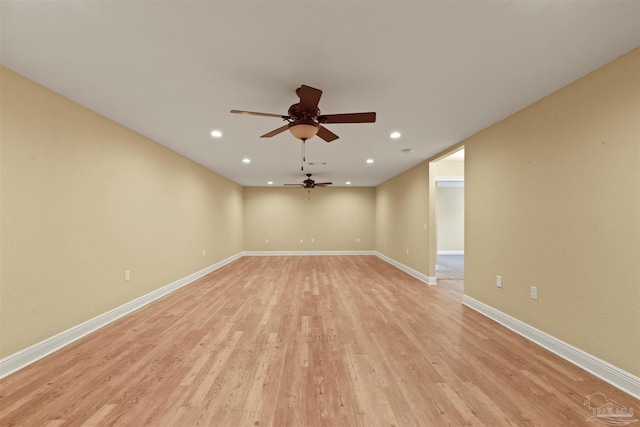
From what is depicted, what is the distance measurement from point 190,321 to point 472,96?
161 inches

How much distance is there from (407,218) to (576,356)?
162 inches

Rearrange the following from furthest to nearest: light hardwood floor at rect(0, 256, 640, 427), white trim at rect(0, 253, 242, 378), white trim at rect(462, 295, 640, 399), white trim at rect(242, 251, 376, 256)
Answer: white trim at rect(242, 251, 376, 256) < white trim at rect(0, 253, 242, 378) < white trim at rect(462, 295, 640, 399) < light hardwood floor at rect(0, 256, 640, 427)

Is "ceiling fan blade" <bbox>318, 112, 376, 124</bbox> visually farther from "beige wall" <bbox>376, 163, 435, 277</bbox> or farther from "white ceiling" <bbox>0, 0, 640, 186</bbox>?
"beige wall" <bbox>376, 163, 435, 277</bbox>

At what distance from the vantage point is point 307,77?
2105 mm

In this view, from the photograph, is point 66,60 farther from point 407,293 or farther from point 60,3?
point 407,293

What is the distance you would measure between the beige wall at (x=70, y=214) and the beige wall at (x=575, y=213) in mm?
4859

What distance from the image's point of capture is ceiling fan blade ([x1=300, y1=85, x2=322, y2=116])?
181 centimetres

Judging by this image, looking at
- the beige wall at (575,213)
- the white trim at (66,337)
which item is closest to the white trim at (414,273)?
the beige wall at (575,213)

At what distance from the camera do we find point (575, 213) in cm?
221

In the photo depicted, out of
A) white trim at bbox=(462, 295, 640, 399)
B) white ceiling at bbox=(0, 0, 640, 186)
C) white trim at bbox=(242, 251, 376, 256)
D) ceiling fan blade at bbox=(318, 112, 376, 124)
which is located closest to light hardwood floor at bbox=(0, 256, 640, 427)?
white trim at bbox=(462, 295, 640, 399)

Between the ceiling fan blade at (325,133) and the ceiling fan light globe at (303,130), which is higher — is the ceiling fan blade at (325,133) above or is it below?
above

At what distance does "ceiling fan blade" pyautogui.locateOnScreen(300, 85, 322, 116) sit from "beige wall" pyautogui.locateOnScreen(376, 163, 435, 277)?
3.70 m

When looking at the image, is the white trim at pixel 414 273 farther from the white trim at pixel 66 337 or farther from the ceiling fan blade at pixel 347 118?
the white trim at pixel 66 337

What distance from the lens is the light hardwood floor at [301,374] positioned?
5.18 ft
